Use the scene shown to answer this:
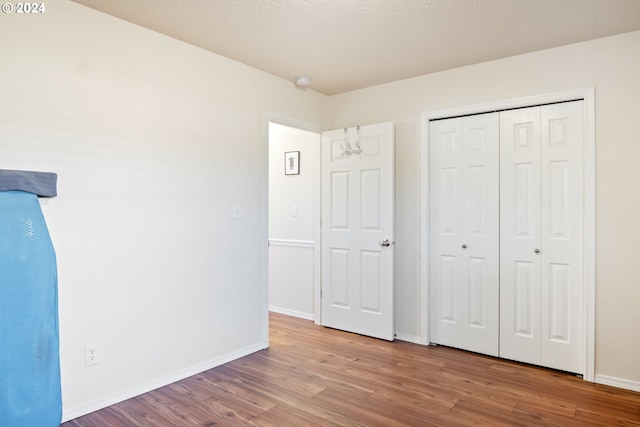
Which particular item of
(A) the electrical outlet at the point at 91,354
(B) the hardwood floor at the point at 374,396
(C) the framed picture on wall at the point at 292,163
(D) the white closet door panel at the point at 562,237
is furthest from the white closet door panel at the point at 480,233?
(A) the electrical outlet at the point at 91,354

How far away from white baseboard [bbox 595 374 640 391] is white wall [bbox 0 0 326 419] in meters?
2.52

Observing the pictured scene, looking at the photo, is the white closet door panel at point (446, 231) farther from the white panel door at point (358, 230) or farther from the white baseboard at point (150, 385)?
the white baseboard at point (150, 385)

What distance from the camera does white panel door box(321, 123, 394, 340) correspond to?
3.64 m

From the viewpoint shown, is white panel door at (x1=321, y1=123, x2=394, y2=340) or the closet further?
white panel door at (x1=321, y1=123, x2=394, y2=340)

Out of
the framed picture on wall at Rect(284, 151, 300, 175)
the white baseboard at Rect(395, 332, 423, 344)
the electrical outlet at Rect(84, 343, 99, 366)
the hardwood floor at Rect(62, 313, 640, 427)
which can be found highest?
the framed picture on wall at Rect(284, 151, 300, 175)

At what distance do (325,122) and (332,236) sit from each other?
46.9 inches

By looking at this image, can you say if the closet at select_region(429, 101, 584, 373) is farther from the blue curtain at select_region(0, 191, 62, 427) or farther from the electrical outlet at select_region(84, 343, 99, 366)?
the blue curtain at select_region(0, 191, 62, 427)

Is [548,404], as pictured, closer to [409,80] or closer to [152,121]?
[409,80]

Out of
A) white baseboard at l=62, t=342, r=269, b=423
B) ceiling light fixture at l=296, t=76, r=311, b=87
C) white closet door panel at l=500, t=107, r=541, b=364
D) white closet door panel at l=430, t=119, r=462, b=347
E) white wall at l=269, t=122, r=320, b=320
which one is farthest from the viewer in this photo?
white wall at l=269, t=122, r=320, b=320

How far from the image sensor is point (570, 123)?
9.46ft

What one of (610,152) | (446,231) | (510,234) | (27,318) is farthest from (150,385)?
(610,152)

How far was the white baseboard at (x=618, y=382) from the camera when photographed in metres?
2.62

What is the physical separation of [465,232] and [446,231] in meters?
0.16

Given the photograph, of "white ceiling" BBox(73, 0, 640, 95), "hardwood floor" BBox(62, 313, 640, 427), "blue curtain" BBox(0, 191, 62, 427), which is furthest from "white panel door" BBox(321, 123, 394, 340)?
"blue curtain" BBox(0, 191, 62, 427)
